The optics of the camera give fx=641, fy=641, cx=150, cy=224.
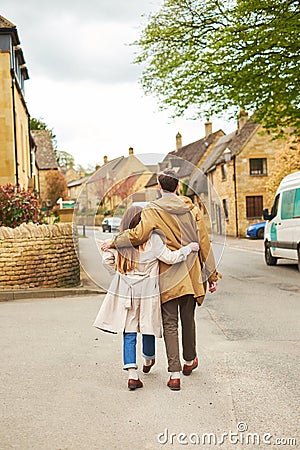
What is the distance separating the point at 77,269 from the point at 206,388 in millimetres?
8779

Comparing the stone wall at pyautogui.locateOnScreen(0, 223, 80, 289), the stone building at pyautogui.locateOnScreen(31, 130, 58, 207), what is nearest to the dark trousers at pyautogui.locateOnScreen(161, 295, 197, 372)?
the stone wall at pyautogui.locateOnScreen(0, 223, 80, 289)

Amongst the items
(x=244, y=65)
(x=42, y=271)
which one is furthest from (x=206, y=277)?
(x=244, y=65)

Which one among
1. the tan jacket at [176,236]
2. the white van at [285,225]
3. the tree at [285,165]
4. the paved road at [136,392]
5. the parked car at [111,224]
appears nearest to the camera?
the paved road at [136,392]

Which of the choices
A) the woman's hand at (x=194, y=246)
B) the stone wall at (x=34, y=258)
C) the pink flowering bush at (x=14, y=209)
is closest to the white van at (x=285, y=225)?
the stone wall at (x=34, y=258)

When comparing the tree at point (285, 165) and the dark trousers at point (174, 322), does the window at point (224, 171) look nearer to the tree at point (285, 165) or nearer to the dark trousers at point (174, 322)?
the tree at point (285, 165)

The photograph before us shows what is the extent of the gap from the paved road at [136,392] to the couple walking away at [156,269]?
48 centimetres

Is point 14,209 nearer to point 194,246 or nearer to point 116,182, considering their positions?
point 116,182

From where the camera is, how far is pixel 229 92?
56.9 ft

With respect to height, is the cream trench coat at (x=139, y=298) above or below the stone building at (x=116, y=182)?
below

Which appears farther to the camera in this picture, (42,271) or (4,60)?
(4,60)

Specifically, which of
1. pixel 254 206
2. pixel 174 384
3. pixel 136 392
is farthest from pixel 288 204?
pixel 254 206

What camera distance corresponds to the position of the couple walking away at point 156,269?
18.5 feet

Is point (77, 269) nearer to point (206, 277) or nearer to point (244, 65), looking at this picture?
point (244, 65)

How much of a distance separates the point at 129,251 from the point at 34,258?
7748 mm
